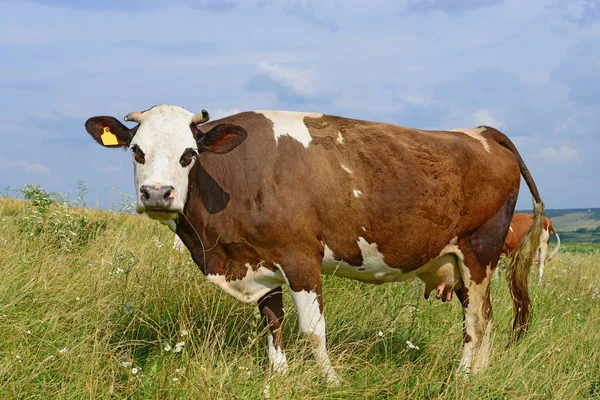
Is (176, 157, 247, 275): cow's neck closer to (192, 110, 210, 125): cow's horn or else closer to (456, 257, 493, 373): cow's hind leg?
(192, 110, 210, 125): cow's horn

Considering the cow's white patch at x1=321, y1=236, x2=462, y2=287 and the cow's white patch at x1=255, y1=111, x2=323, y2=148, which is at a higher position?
the cow's white patch at x1=255, y1=111, x2=323, y2=148

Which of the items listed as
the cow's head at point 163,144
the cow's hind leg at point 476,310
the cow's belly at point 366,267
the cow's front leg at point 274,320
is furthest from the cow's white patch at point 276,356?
the cow's hind leg at point 476,310

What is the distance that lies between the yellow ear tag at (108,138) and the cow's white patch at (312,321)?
2076 millimetres

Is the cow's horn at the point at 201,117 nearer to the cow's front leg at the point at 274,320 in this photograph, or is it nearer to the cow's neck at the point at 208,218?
the cow's neck at the point at 208,218

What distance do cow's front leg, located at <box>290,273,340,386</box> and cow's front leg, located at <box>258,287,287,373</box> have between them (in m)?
0.24

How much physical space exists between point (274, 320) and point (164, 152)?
1946mm

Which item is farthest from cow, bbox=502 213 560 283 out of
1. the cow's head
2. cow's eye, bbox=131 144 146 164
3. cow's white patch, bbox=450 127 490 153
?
cow's eye, bbox=131 144 146 164

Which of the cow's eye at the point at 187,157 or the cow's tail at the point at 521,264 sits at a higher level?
the cow's eye at the point at 187,157

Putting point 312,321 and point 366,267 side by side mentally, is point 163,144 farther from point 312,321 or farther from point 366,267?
point 366,267

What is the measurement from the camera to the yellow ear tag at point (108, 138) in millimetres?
6082

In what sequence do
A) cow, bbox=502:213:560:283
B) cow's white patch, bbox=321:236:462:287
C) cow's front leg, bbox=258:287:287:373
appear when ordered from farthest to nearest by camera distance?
cow, bbox=502:213:560:283
cow's white patch, bbox=321:236:462:287
cow's front leg, bbox=258:287:287:373

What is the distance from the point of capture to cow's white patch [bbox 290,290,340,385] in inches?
235

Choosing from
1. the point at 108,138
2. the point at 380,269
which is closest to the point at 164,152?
the point at 108,138

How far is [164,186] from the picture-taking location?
17.5ft
